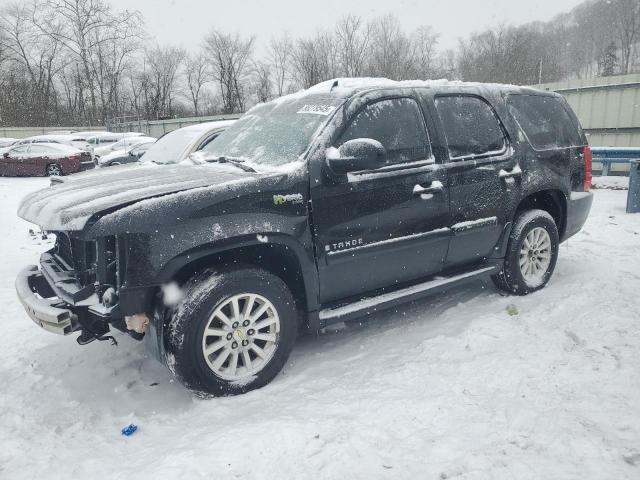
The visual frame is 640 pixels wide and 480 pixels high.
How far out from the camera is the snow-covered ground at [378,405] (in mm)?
2451

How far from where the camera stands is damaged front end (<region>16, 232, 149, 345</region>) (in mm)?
2787

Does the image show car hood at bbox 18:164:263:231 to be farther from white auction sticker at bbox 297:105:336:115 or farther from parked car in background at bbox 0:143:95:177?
parked car in background at bbox 0:143:95:177

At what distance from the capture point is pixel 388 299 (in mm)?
3688

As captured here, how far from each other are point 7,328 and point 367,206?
338cm

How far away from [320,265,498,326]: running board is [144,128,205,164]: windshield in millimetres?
4164

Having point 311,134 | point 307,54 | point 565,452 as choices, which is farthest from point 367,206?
point 307,54

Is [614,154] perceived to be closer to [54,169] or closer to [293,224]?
[293,224]

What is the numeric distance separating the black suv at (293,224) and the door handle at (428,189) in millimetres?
→ 12

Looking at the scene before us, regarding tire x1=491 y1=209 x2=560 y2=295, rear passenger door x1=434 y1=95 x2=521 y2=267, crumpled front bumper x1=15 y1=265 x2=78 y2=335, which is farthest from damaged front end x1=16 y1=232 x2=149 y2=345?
tire x1=491 y1=209 x2=560 y2=295

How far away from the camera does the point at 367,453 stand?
2504 mm

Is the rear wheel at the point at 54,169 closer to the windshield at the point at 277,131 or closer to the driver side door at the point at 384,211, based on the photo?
the windshield at the point at 277,131

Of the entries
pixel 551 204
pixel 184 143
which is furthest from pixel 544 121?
pixel 184 143

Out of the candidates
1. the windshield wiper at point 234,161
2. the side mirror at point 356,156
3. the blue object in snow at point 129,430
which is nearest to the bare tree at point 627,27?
the side mirror at point 356,156

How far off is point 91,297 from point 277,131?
1.79 meters
